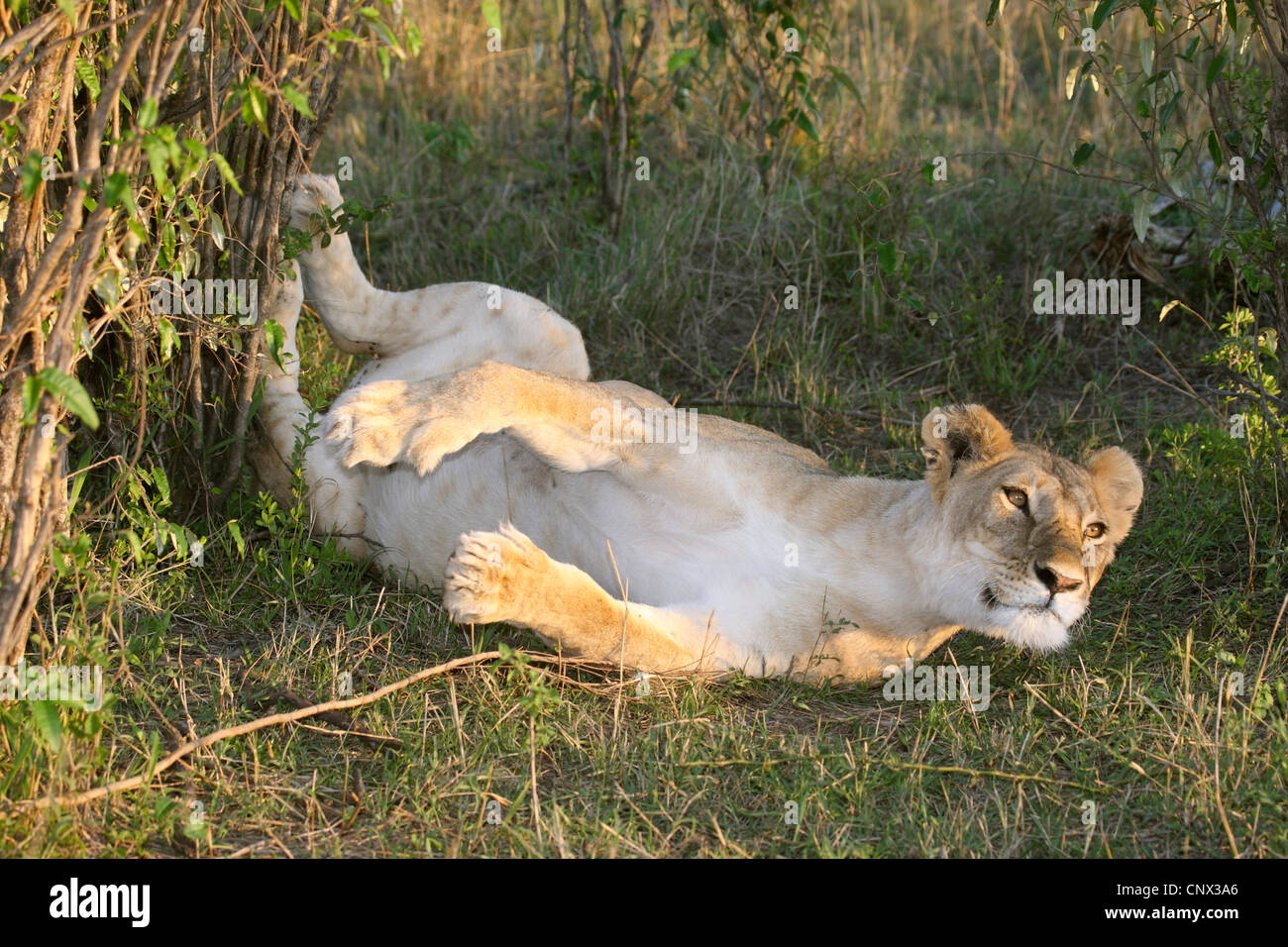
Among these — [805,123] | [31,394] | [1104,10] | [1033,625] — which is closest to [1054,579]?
[1033,625]

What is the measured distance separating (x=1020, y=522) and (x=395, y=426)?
168cm

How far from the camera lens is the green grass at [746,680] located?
2.99 meters

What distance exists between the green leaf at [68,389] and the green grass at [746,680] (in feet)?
2.30

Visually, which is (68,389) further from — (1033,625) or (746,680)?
(1033,625)

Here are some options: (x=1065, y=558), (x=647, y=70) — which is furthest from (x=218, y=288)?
(x=647, y=70)

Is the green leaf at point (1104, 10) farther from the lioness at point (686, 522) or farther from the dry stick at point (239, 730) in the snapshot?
the dry stick at point (239, 730)

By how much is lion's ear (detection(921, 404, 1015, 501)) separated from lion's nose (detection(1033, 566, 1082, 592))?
410 mm

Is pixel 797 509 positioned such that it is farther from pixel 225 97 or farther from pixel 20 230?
pixel 20 230

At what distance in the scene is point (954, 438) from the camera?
12.3 feet

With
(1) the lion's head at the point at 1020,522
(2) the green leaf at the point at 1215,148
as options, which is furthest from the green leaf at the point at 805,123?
(1) the lion's head at the point at 1020,522

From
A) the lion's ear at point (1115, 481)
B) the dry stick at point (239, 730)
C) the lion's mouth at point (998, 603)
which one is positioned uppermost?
the lion's ear at point (1115, 481)

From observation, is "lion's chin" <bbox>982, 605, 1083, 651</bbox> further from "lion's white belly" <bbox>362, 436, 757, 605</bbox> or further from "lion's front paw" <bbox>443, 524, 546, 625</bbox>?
"lion's front paw" <bbox>443, 524, 546, 625</bbox>

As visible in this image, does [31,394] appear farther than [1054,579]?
No

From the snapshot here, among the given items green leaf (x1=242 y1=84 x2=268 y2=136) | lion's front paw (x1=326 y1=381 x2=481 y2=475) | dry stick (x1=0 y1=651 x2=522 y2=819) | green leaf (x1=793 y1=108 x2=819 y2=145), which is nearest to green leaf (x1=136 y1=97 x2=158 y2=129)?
green leaf (x1=242 y1=84 x2=268 y2=136)
